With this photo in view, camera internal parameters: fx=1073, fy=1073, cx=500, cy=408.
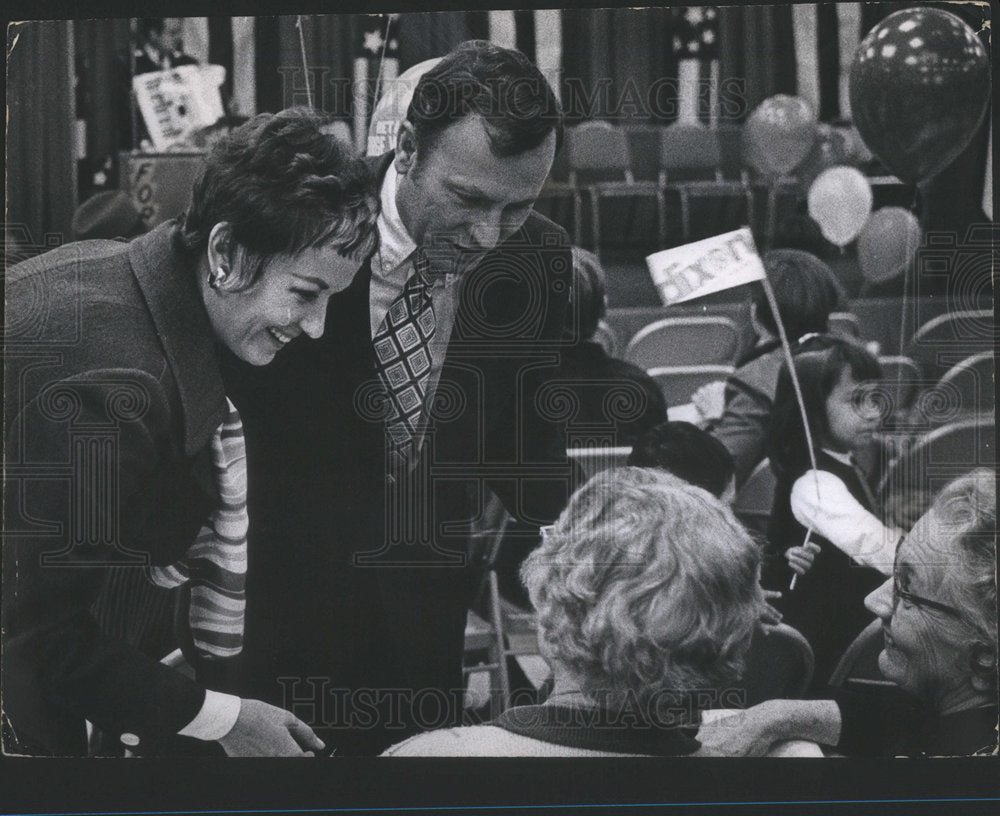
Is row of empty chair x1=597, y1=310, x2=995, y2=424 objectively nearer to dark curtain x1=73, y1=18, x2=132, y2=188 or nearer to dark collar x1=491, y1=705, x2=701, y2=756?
dark collar x1=491, y1=705, x2=701, y2=756

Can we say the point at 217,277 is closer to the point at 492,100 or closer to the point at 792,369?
the point at 492,100

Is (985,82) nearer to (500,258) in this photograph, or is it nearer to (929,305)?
(929,305)

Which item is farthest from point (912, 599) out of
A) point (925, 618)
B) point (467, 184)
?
point (467, 184)

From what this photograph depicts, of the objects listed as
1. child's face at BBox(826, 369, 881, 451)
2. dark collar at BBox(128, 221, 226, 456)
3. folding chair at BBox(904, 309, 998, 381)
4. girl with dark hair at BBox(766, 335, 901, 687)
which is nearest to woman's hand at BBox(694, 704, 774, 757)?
girl with dark hair at BBox(766, 335, 901, 687)

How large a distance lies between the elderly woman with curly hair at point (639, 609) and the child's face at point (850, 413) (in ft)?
0.95

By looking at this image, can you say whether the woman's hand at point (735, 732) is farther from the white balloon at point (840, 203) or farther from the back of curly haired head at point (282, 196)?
the back of curly haired head at point (282, 196)

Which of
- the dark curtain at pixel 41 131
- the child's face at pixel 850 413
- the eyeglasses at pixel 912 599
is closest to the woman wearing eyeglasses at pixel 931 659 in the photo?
the eyeglasses at pixel 912 599

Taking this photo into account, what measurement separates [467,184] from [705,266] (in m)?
0.53

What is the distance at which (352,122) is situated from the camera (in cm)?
226

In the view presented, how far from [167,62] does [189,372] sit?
0.67 meters

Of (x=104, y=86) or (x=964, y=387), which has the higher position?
(x=104, y=86)

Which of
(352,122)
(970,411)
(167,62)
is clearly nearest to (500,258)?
(352,122)

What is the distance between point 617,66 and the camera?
229 centimetres

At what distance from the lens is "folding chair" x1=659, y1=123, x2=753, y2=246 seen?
226 cm
